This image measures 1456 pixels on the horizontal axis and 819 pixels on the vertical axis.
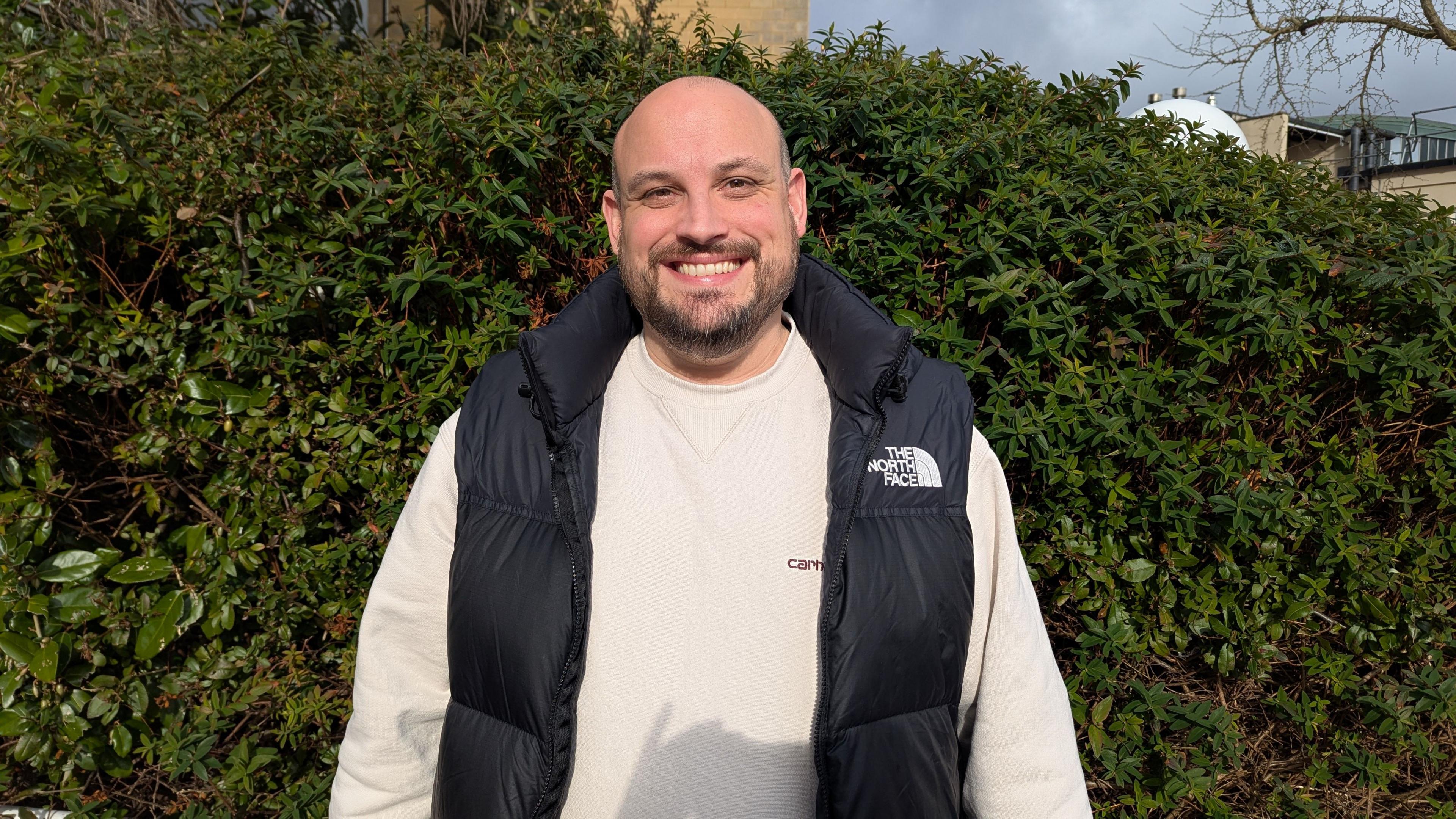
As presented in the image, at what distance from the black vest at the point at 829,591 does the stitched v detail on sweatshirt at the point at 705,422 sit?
0.20 metres

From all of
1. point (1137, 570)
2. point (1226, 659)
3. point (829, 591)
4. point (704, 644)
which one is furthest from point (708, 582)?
point (1226, 659)

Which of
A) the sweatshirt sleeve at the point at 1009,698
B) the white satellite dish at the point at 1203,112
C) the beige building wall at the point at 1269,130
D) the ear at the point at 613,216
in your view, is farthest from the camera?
the beige building wall at the point at 1269,130

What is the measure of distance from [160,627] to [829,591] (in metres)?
2.17

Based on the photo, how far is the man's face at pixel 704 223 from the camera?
1.91 metres

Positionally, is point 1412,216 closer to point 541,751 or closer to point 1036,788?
point 1036,788

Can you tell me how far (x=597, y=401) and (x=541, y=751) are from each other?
776 mm

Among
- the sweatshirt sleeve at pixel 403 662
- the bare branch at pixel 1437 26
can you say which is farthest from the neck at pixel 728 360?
the bare branch at pixel 1437 26

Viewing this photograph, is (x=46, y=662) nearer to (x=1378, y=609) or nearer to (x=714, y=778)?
(x=714, y=778)

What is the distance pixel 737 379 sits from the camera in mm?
2029

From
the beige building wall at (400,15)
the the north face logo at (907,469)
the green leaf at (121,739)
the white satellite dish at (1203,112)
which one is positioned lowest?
the green leaf at (121,739)

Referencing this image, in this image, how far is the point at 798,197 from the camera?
221 centimetres

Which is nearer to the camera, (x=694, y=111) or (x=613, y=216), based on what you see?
(x=694, y=111)

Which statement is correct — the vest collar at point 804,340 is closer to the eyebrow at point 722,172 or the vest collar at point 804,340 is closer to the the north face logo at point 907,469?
the the north face logo at point 907,469

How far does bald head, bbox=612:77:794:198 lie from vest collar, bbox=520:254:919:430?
0.95 feet
